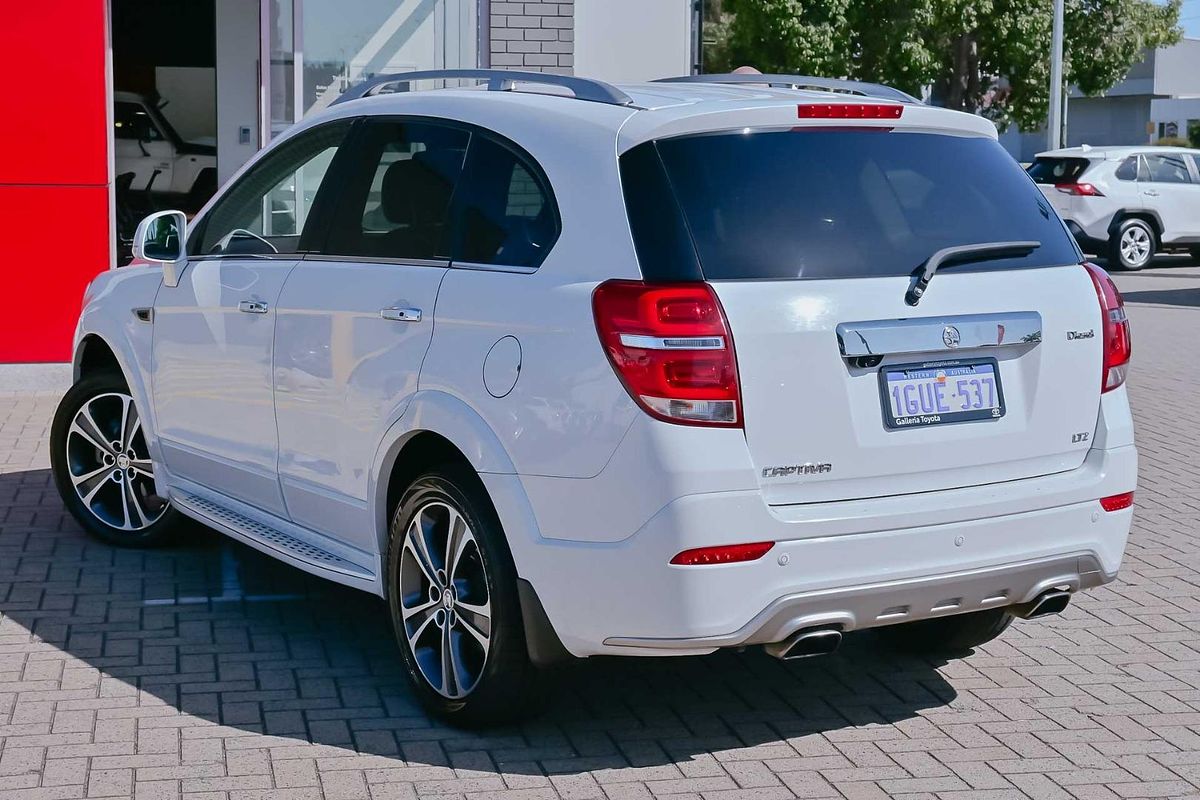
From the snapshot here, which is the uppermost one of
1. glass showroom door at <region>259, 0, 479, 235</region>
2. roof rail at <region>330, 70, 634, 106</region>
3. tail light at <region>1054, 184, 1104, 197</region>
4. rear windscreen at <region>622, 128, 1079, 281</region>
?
glass showroom door at <region>259, 0, 479, 235</region>

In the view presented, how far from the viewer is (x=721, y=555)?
4094 millimetres

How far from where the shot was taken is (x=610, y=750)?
4672 millimetres

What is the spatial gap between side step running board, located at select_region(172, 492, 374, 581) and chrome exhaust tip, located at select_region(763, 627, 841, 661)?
139 centimetres

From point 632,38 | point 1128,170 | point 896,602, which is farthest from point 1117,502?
point 1128,170

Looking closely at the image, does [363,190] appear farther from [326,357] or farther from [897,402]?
[897,402]

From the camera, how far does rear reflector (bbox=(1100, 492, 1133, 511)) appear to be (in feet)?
15.4

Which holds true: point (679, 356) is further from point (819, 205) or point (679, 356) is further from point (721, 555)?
point (819, 205)

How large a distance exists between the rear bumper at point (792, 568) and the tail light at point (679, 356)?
0.71ft

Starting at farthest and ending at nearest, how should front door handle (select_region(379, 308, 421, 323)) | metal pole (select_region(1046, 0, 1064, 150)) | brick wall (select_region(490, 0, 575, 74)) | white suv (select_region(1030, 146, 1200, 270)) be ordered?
1. metal pole (select_region(1046, 0, 1064, 150))
2. white suv (select_region(1030, 146, 1200, 270))
3. brick wall (select_region(490, 0, 575, 74))
4. front door handle (select_region(379, 308, 421, 323))

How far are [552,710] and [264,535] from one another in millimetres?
1248

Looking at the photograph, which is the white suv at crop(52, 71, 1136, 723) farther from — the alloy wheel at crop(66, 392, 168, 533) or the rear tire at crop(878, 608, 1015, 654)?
the alloy wheel at crop(66, 392, 168, 533)

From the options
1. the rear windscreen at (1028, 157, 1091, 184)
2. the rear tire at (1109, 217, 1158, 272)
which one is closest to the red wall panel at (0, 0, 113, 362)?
the rear windscreen at (1028, 157, 1091, 184)

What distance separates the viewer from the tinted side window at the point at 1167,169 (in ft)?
80.1

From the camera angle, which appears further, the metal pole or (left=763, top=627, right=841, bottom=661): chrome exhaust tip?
the metal pole
